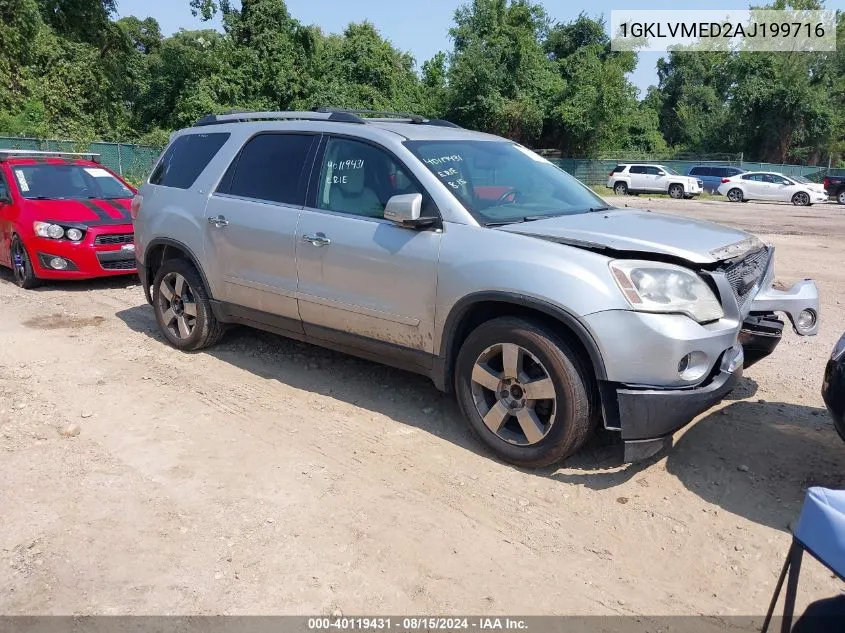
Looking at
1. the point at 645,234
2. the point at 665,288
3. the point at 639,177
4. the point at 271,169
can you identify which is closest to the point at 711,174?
the point at 639,177

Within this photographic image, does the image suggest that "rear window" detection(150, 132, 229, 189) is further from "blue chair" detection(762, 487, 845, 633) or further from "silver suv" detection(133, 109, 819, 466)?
"blue chair" detection(762, 487, 845, 633)

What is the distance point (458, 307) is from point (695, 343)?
129 cm

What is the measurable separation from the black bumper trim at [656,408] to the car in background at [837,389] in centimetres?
50

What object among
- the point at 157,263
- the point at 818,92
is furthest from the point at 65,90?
the point at 818,92

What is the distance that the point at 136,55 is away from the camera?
37656mm

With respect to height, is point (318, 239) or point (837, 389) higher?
point (318, 239)

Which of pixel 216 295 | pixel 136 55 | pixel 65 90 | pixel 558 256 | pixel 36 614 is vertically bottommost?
pixel 36 614

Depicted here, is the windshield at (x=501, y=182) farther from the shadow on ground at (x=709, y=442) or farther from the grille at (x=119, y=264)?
the grille at (x=119, y=264)

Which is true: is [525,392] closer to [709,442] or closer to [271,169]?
[709,442]

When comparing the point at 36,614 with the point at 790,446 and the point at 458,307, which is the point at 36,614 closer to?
the point at 458,307

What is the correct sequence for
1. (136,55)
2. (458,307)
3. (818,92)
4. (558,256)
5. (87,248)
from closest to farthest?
(558,256), (458,307), (87,248), (136,55), (818,92)

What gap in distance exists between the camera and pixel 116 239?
28.4ft

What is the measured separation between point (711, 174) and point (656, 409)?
3486 cm

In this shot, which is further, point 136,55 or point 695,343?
point 136,55
